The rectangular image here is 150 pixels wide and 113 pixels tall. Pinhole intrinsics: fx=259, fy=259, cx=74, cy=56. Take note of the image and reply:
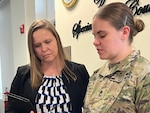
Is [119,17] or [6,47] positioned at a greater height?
[119,17]

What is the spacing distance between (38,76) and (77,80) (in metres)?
0.23

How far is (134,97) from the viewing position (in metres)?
0.92

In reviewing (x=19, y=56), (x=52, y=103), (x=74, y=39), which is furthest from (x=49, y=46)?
(x=19, y=56)

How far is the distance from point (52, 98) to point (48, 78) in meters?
0.13

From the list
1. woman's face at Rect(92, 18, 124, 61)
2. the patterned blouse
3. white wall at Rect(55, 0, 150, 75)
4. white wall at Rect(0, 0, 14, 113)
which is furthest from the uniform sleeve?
white wall at Rect(0, 0, 14, 113)

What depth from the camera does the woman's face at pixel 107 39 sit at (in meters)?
1.01

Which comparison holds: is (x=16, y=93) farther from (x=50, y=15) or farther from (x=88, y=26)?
(x=50, y=15)

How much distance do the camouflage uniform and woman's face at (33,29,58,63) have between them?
417 mm

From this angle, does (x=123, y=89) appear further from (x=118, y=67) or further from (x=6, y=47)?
(x=6, y=47)

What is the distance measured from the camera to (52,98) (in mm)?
1418

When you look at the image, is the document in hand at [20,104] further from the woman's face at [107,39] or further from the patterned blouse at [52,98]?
the woman's face at [107,39]

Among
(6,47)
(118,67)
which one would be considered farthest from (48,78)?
(6,47)

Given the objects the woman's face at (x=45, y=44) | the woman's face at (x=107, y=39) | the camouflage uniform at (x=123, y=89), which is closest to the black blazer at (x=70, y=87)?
the woman's face at (x=45, y=44)

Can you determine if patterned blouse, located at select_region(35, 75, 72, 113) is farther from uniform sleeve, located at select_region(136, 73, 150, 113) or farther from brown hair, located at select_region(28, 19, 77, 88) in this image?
uniform sleeve, located at select_region(136, 73, 150, 113)
